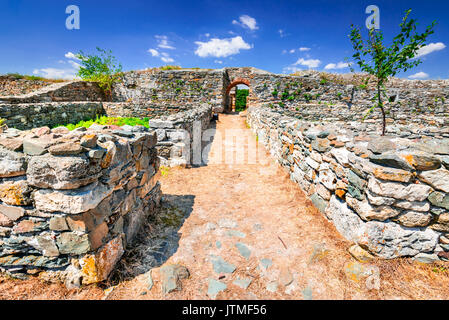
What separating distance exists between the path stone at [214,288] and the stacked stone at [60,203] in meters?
1.14

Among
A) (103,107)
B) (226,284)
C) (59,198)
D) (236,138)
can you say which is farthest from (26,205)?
(103,107)

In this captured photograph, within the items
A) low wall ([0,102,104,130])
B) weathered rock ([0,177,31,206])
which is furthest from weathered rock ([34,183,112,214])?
low wall ([0,102,104,130])

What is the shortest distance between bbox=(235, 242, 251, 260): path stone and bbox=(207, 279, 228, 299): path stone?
0.51 m

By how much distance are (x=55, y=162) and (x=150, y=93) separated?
16742mm

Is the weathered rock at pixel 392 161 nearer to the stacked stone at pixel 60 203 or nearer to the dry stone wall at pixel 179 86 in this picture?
the stacked stone at pixel 60 203

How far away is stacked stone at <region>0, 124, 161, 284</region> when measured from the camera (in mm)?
1724

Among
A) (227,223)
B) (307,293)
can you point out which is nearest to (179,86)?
(227,223)

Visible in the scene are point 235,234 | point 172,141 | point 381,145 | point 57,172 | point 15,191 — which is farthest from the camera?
point 172,141

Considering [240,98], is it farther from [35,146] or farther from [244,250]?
[35,146]

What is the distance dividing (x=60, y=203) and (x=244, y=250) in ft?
7.14

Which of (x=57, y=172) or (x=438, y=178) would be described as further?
(x=438, y=178)

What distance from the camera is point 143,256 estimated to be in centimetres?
250

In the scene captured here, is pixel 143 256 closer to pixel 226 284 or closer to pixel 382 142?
pixel 226 284

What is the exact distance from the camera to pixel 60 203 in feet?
5.72
